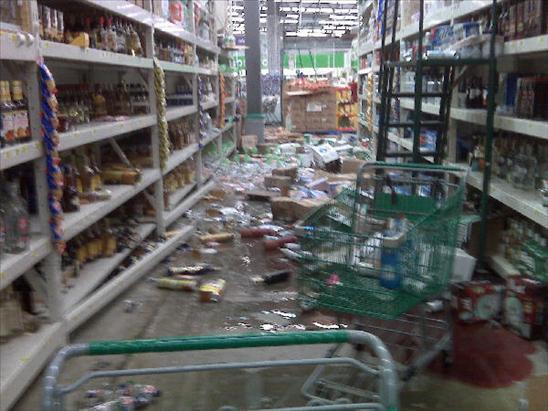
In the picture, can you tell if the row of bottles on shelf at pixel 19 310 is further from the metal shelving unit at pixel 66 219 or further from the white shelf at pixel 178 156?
the white shelf at pixel 178 156

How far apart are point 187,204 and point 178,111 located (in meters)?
1.05

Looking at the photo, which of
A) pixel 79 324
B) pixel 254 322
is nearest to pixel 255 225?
pixel 254 322

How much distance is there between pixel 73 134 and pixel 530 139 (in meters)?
3.33

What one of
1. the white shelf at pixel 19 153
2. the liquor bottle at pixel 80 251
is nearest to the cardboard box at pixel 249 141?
the liquor bottle at pixel 80 251

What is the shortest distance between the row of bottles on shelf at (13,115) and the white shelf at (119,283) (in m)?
1.05

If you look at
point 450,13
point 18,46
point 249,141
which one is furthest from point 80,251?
point 249,141

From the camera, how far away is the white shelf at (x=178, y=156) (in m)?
5.68

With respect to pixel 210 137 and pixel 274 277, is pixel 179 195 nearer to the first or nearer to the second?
pixel 210 137

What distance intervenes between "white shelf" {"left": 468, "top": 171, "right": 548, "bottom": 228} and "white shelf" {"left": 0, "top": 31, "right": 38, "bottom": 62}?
9.40 feet

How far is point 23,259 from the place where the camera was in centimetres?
272

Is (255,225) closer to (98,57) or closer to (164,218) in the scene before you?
(164,218)

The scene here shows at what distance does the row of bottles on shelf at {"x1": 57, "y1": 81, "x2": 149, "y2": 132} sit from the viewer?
3.93 metres

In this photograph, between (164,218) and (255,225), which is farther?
(255,225)

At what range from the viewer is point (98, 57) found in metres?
3.72
